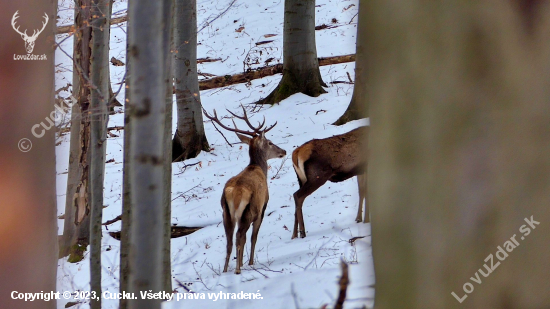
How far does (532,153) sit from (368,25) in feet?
1.21

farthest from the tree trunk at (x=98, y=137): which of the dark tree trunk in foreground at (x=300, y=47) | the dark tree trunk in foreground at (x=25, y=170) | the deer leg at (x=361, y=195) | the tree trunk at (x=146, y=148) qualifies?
the dark tree trunk in foreground at (x=300, y=47)

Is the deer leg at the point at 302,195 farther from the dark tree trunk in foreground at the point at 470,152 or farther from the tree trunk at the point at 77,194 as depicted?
the dark tree trunk in foreground at the point at 470,152

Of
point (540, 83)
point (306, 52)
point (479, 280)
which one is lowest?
point (479, 280)

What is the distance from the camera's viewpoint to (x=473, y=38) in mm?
818

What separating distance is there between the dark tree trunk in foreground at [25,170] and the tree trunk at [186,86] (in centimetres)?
787

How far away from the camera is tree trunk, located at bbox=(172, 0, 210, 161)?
11055mm

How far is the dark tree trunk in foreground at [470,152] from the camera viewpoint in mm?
803

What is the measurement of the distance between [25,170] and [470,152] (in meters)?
2.73

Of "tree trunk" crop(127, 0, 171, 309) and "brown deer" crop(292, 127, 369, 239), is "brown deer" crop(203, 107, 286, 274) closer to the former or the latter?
"brown deer" crop(292, 127, 369, 239)

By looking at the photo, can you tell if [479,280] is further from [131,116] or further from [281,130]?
[281,130]

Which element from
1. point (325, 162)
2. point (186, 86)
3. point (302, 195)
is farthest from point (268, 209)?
point (186, 86)

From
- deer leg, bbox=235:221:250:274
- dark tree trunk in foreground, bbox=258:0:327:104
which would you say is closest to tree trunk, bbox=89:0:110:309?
deer leg, bbox=235:221:250:274

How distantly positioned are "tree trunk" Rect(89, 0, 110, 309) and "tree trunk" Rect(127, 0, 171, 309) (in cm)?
222

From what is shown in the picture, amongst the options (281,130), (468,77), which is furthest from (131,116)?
(281,130)
